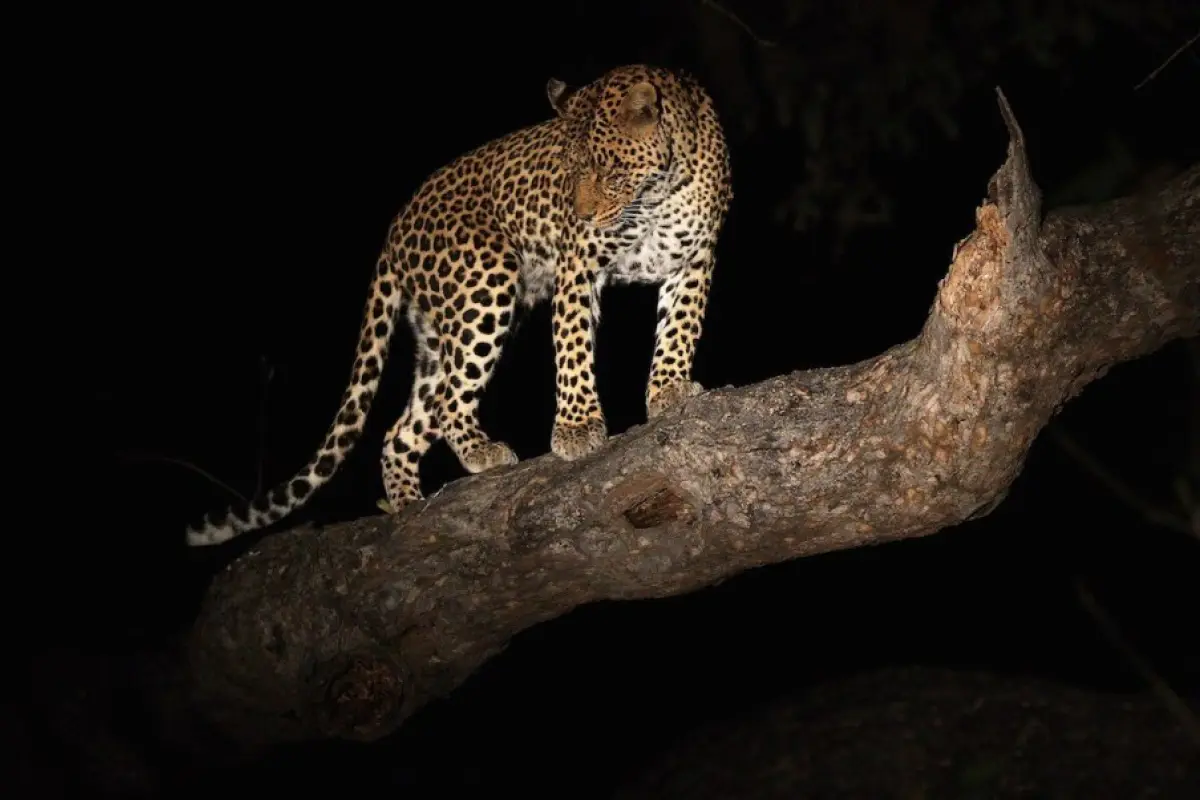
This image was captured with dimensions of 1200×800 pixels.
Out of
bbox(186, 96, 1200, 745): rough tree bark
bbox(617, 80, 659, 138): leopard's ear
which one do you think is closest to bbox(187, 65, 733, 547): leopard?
bbox(617, 80, 659, 138): leopard's ear

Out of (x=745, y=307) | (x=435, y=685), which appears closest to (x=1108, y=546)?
(x=745, y=307)

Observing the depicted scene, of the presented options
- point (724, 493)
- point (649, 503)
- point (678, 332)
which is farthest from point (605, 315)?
point (724, 493)

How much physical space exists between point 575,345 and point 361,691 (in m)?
1.49

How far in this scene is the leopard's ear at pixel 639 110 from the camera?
5.94m

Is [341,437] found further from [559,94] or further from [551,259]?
[559,94]

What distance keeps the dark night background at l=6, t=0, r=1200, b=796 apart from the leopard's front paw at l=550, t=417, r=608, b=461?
210cm

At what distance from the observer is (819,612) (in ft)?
28.5

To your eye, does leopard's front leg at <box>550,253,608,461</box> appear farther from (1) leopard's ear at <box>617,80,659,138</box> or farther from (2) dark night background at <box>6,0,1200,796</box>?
(2) dark night background at <box>6,0,1200,796</box>

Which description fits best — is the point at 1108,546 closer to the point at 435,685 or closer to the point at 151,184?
the point at 435,685

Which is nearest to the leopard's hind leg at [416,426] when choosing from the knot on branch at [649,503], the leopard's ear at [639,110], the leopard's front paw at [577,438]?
the leopard's front paw at [577,438]

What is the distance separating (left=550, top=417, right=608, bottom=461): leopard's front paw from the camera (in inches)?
217

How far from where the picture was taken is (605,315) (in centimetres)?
967

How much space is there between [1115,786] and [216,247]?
16.6 ft

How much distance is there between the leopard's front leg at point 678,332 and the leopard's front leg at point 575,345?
0.79 ft
